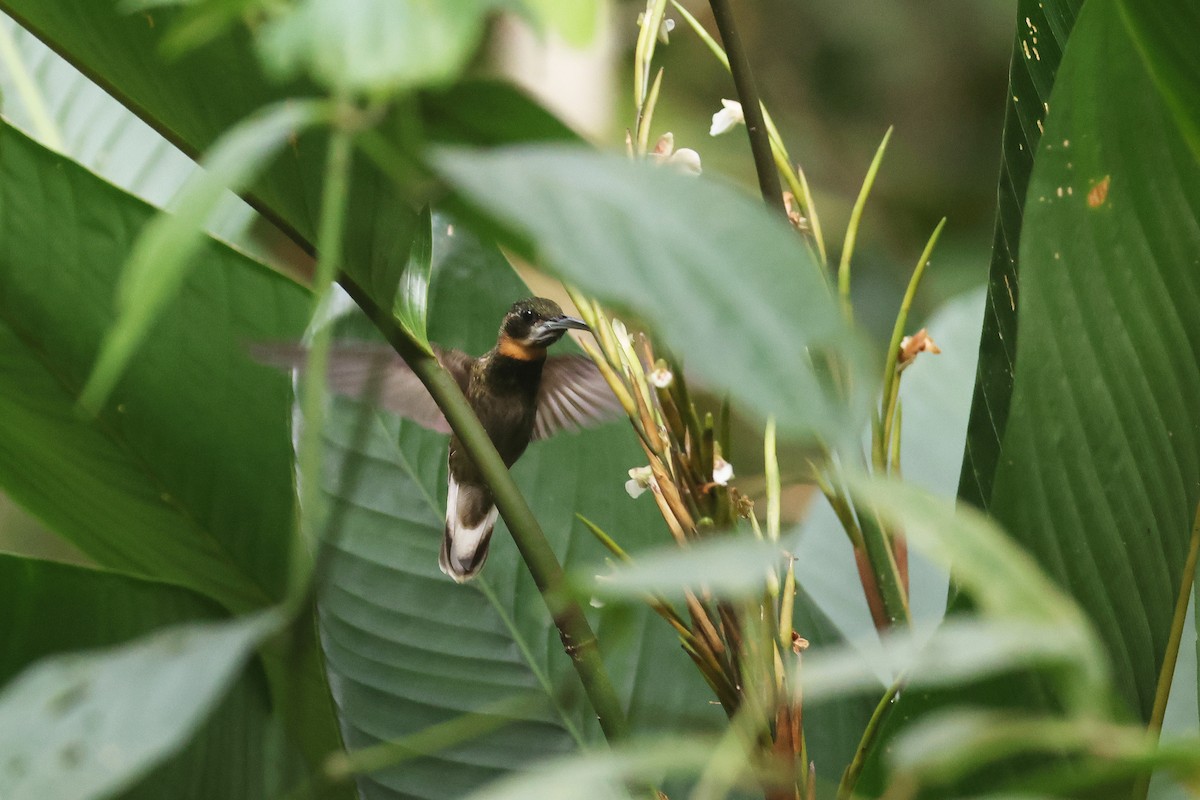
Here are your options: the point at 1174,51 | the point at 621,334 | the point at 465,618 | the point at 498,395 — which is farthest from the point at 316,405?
the point at 498,395

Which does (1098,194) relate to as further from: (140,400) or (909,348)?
(140,400)

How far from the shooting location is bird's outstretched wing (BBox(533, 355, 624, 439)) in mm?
1082

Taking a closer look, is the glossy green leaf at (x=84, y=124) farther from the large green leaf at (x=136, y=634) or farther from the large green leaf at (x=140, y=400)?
the large green leaf at (x=136, y=634)

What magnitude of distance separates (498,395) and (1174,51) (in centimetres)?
67

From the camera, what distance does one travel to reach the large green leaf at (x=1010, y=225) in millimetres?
674

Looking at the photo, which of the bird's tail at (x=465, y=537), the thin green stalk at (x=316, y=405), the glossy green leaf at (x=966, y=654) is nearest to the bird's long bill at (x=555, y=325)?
the bird's tail at (x=465, y=537)

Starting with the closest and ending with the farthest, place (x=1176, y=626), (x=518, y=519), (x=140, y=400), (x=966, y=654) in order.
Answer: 1. (x=966, y=654)
2. (x=518, y=519)
3. (x=1176, y=626)
4. (x=140, y=400)

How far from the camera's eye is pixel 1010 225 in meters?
0.68

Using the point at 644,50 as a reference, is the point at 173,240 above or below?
below

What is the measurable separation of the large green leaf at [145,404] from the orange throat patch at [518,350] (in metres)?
0.28

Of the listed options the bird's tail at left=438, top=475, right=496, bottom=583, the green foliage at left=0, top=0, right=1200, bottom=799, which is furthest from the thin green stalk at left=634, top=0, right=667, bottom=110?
the bird's tail at left=438, top=475, right=496, bottom=583

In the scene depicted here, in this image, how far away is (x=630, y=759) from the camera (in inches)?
9.7

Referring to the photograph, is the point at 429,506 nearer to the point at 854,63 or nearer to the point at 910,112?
the point at 854,63

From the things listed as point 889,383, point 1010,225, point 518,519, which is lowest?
point 518,519
